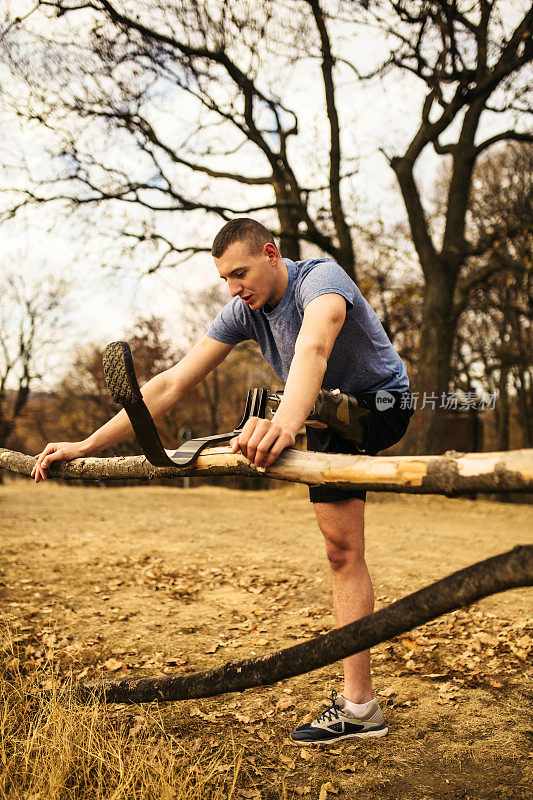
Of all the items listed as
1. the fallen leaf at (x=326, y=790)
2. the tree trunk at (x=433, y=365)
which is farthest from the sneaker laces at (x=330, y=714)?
the tree trunk at (x=433, y=365)

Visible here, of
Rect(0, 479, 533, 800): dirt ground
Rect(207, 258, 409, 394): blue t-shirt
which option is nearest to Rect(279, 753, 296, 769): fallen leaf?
Rect(0, 479, 533, 800): dirt ground

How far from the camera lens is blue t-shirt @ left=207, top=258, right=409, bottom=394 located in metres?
2.30

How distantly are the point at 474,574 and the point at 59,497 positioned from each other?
11871 mm

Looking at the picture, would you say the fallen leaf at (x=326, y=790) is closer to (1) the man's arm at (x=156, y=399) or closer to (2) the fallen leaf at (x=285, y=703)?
(2) the fallen leaf at (x=285, y=703)

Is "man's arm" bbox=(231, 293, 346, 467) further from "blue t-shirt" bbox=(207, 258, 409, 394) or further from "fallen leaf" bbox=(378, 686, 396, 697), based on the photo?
"fallen leaf" bbox=(378, 686, 396, 697)

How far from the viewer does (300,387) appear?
1668 millimetres

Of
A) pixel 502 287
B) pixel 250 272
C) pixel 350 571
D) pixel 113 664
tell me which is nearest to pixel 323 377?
pixel 250 272

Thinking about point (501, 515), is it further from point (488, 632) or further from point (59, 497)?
point (59, 497)

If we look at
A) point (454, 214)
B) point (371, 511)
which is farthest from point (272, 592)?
point (454, 214)

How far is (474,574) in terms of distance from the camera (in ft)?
4.70

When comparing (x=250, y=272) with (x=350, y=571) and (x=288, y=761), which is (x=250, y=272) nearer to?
(x=350, y=571)

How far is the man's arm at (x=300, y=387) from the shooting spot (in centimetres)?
147

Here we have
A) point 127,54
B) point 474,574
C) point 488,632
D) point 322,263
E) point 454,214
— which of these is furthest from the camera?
point 454,214

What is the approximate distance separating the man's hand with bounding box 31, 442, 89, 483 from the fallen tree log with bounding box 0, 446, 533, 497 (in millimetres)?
590
